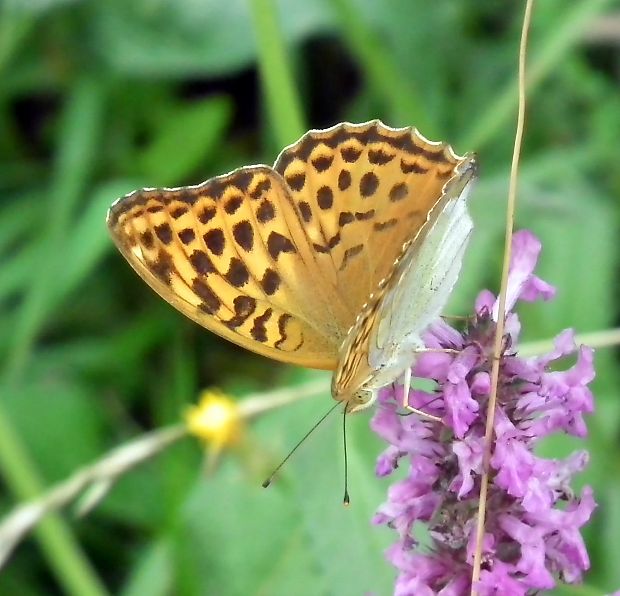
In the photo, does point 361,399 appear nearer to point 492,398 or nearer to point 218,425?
point 492,398

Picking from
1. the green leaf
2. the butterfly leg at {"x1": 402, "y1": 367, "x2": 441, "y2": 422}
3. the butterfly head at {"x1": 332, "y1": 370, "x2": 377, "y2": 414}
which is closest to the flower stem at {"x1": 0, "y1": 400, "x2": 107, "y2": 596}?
the green leaf

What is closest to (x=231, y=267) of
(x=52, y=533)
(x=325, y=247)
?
(x=325, y=247)

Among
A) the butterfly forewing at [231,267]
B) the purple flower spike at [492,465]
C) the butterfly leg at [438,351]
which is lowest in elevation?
the purple flower spike at [492,465]

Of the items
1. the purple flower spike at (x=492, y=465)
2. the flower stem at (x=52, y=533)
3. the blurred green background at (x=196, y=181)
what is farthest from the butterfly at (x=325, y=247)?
the flower stem at (x=52, y=533)

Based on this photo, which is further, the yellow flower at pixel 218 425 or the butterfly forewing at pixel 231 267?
the yellow flower at pixel 218 425

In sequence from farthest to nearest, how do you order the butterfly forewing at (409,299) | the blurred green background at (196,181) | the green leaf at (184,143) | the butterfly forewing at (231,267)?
the green leaf at (184,143) < the blurred green background at (196,181) < the butterfly forewing at (231,267) < the butterfly forewing at (409,299)

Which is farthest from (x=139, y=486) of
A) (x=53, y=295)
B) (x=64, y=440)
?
(x=53, y=295)

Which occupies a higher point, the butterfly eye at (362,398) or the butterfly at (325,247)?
the butterfly at (325,247)

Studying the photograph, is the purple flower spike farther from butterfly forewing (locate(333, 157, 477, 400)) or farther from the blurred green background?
the blurred green background

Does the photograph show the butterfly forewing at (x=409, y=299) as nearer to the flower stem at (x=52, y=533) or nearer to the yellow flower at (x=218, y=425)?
the yellow flower at (x=218, y=425)

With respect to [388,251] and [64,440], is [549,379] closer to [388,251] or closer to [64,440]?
[388,251]
